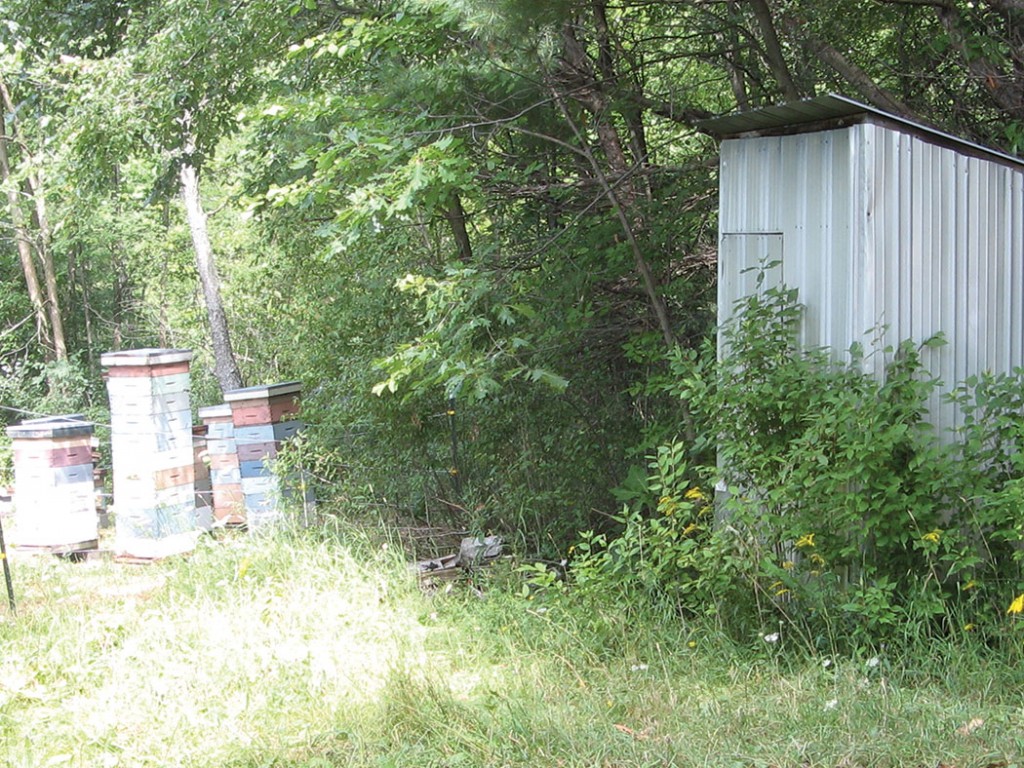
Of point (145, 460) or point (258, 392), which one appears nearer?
point (145, 460)

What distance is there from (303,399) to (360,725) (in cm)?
524

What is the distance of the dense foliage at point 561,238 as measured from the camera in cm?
482

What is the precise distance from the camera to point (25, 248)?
59.7ft

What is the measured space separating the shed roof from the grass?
2.43m

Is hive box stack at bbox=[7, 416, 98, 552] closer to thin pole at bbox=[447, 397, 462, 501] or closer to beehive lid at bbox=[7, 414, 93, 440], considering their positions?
beehive lid at bbox=[7, 414, 93, 440]

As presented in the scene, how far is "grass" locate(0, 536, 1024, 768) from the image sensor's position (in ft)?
12.0

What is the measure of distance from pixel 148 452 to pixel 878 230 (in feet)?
19.0

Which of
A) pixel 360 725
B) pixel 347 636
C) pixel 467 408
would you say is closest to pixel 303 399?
pixel 467 408

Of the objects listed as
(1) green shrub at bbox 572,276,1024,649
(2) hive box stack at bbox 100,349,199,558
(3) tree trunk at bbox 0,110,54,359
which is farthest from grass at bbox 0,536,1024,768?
(3) tree trunk at bbox 0,110,54,359

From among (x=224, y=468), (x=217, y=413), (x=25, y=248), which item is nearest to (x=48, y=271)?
(x=25, y=248)

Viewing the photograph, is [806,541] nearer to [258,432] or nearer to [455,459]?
[455,459]

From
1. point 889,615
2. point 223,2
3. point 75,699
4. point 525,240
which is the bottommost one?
point 75,699

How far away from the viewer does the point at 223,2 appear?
27.6ft

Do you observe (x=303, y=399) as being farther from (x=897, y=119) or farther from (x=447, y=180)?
(x=897, y=119)
